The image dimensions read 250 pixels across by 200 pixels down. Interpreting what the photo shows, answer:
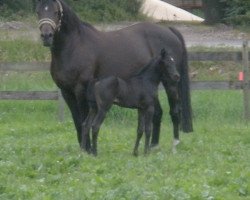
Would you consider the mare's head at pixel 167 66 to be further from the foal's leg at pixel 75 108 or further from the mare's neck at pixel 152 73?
the foal's leg at pixel 75 108

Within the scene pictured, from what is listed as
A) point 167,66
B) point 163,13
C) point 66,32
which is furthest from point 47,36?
point 163,13

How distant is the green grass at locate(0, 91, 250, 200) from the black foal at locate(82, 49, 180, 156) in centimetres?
42

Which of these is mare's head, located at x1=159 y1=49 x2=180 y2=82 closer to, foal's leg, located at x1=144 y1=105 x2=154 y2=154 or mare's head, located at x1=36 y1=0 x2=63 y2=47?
foal's leg, located at x1=144 y1=105 x2=154 y2=154

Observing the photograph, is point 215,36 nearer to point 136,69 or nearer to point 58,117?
point 58,117

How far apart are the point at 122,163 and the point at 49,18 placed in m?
2.35

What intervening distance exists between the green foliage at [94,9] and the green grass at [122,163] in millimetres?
21072

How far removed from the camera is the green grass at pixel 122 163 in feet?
28.2

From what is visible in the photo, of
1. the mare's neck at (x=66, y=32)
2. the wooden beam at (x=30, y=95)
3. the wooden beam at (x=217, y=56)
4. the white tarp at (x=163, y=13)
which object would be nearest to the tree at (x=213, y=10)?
the white tarp at (x=163, y=13)

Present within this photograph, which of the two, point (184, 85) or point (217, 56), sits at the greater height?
point (184, 85)

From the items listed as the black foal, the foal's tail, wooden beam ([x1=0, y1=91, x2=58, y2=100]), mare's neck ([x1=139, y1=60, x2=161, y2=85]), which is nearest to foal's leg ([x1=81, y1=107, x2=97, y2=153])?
the black foal

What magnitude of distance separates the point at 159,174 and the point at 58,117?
7.22 m

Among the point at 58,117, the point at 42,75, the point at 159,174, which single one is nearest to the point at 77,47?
the point at 159,174

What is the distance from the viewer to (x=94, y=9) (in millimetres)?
38531

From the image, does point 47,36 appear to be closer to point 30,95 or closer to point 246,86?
point 30,95
